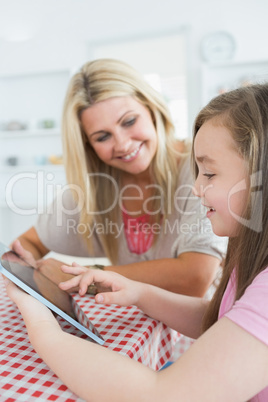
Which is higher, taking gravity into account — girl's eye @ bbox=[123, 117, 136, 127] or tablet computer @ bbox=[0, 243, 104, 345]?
girl's eye @ bbox=[123, 117, 136, 127]

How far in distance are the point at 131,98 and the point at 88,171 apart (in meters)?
0.33

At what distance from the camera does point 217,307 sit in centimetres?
89

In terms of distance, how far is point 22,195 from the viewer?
4.80m

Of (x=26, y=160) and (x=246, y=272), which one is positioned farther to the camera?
(x=26, y=160)

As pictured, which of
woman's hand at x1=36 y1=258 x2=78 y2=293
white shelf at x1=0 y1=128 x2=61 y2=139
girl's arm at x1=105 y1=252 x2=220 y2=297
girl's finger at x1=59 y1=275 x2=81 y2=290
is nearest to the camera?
girl's finger at x1=59 y1=275 x2=81 y2=290

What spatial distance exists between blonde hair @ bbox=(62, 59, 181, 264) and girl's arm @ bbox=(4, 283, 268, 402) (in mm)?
894

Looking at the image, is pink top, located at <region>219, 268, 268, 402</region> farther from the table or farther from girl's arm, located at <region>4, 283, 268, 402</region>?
the table

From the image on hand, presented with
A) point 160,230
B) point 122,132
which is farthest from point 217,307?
point 122,132

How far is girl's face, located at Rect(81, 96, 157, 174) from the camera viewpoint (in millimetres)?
1424

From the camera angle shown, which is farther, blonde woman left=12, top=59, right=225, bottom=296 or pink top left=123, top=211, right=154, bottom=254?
pink top left=123, top=211, right=154, bottom=254

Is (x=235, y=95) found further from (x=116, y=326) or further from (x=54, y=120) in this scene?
(x=54, y=120)

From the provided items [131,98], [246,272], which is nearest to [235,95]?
[246,272]

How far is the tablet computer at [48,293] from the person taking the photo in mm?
733

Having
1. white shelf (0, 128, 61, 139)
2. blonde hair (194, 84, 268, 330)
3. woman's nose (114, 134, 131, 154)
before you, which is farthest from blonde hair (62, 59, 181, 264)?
white shelf (0, 128, 61, 139)
